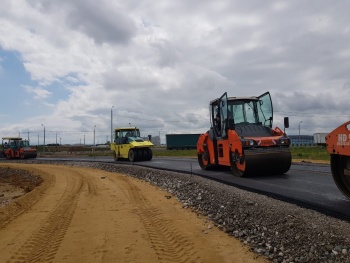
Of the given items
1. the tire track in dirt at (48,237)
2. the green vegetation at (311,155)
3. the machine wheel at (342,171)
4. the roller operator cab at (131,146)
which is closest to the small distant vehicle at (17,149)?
the roller operator cab at (131,146)

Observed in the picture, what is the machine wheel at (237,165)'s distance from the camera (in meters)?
11.9

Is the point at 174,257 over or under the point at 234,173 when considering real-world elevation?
under

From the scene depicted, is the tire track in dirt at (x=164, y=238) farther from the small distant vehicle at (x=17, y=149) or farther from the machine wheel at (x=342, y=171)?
the small distant vehicle at (x=17, y=149)

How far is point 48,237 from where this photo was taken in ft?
24.2

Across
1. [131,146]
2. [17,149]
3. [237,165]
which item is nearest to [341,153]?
[237,165]

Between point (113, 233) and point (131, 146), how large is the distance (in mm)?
19600

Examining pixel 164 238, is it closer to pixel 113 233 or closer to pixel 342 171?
pixel 113 233

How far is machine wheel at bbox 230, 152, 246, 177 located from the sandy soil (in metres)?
2.41

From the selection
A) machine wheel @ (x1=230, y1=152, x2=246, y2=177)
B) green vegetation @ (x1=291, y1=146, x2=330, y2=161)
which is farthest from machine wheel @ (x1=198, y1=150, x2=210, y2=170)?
green vegetation @ (x1=291, y1=146, x2=330, y2=161)

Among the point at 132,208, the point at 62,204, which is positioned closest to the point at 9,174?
the point at 62,204

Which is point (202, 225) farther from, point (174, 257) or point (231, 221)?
point (174, 257)

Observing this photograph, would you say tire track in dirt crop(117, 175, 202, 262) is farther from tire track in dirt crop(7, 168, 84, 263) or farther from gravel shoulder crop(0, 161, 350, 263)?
tire track in dirt crop(7, 168, 84, 263)

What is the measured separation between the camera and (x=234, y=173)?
41.8ft

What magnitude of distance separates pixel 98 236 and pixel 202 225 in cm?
211
